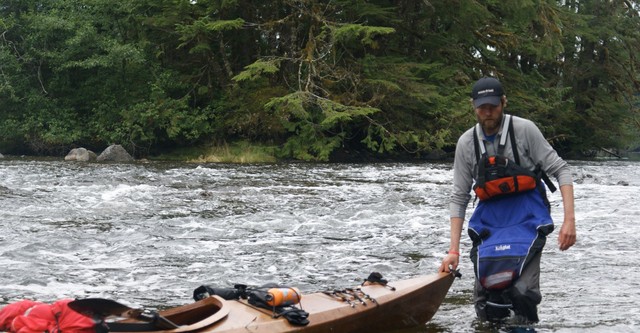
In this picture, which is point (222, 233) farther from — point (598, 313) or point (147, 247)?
point (598, 313)

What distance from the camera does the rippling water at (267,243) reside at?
560cm

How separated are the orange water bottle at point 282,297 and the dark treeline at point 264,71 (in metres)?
17.1

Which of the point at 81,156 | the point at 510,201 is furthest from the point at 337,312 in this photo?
the point at 81,156

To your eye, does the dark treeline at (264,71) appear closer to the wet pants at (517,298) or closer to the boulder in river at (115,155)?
the boulder in river at (115,155)

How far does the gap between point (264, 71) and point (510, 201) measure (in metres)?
18.7

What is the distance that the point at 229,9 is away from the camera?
25078 mm

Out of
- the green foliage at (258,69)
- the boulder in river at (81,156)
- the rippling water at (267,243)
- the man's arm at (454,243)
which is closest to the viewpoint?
the man's arm at (454,243)

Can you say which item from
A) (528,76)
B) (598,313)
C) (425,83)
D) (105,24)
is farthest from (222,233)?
(528,76)

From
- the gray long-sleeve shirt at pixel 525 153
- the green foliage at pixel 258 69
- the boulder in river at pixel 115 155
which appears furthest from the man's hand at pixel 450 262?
the boulder in river at pixel 115 155

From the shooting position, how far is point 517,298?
13.2 ft

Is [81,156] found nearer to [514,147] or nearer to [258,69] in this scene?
[258,69]

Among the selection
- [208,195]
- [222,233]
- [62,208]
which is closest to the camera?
[222,233]

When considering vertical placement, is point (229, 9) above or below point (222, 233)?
above

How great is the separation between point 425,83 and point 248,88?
5.64m
